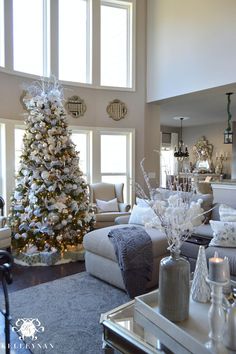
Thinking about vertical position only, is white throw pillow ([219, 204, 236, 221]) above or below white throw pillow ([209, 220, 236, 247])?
above

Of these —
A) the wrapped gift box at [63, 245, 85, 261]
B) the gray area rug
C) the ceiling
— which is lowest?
the gray area rug

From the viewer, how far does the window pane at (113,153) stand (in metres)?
6.70

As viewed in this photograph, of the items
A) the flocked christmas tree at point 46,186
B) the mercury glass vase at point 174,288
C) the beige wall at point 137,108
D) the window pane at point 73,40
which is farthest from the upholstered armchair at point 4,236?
the window pane at point 73,40

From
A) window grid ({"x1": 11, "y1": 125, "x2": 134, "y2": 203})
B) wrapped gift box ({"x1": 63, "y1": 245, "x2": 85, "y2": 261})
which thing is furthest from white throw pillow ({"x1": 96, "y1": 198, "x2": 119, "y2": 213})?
wrapped gift box ({"x1": 63, "y1": 245, "x2": 85, "y2": 261})

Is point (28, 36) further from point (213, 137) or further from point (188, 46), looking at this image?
point (213, 137)

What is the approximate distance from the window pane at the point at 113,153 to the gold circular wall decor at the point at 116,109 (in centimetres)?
46

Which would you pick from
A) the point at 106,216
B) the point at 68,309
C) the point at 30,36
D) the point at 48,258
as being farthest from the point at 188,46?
the point at 68,309

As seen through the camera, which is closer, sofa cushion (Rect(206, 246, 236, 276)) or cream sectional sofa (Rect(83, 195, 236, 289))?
sofa cushion (Rect(206, 246, 236, 276))

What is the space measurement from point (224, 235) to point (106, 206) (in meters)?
2.98

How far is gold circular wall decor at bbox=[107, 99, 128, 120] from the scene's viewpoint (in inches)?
260

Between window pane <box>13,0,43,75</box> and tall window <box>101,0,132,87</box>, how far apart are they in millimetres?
1431

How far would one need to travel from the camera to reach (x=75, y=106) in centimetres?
626

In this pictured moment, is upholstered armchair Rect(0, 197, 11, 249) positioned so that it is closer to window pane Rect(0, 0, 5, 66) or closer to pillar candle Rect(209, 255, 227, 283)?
window pane Rect(0, 0, 5, 66)

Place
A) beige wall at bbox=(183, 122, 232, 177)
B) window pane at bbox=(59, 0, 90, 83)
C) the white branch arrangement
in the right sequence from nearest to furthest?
1. the white branch arrangement
2. window pane at bbox=(59, 0, 90, 83)
3. beige wall at bbox=(183, 122, 232, 177)
